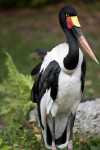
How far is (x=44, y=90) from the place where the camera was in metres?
4.36

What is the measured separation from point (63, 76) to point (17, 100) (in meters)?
2.12

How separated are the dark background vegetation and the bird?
1.86ft

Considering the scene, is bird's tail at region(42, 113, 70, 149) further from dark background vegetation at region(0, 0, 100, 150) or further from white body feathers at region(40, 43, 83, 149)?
dark background vegetation at region(0, 0, 100, 150)

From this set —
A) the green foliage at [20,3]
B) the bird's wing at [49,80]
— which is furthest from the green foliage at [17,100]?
the green foliage at [20,3]

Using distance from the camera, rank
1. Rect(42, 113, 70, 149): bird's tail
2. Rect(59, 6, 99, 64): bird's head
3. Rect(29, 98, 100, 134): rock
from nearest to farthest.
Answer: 1. Rect(59, 6, 99, 64): bird's head
2. Rect(42, 113, 70, 149): bird's tail
3. Rect(29, 98, 100, 134): rock

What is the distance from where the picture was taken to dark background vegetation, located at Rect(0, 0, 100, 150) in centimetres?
519

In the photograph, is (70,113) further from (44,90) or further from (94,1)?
(94,1)

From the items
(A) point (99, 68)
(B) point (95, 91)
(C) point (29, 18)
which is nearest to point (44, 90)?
(B) point (95, 91)

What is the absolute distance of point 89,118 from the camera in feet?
17.6

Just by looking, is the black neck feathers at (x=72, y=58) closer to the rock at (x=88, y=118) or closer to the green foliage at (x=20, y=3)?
the rock at (x=88, y=118)

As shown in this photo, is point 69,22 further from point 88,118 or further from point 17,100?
point 17,100

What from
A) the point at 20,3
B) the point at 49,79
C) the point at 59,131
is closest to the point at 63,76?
the point at 49,79

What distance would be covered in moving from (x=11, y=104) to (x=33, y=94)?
143 cm

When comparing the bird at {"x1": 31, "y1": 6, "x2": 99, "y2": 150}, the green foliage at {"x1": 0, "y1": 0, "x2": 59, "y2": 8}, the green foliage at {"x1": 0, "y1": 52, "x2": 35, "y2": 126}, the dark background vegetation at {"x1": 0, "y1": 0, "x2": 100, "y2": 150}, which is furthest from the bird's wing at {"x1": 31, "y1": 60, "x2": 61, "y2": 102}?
the green foliage at {"x1": 0, "y1": 0, "x2": 59, "y2": 8}
